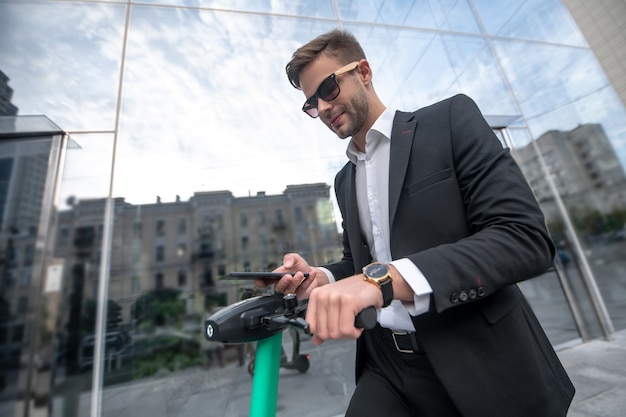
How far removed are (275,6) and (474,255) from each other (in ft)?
15.5

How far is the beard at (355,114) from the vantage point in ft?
3.67

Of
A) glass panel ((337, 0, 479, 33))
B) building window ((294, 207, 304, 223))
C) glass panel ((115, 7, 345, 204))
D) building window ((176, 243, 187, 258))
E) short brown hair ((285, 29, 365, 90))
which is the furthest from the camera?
building window ((176, 243, 187, 258))

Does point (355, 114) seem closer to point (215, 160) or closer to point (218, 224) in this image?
point (215, 160)

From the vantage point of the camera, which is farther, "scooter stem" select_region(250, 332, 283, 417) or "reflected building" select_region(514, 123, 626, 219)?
"reflected building" select_region(514, 123, 626, 219)

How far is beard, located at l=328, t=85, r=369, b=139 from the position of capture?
112 cm

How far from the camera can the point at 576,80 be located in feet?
14.5

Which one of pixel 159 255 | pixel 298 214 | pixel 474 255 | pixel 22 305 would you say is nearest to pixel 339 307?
pixel 474 255

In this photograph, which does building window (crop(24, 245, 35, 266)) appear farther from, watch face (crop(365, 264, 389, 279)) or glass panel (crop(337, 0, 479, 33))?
glass panel (crop(337, 0, 479, 33))

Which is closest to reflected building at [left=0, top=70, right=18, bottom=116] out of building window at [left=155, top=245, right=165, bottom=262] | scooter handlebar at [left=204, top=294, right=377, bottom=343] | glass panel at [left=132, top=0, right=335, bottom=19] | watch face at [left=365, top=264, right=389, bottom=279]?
glass panel at [left=132, top=0, right=335, bottom=19]

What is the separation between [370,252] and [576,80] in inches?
237

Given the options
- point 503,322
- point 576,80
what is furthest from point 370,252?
point 576,80

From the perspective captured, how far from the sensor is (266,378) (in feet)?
2.78

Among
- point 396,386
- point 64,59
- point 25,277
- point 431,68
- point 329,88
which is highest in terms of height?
point 431,68

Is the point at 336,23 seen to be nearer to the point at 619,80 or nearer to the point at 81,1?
the point at 81,1
